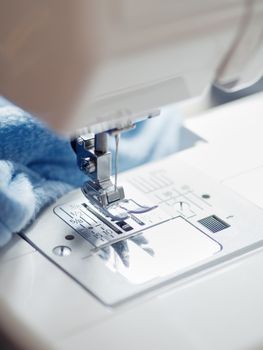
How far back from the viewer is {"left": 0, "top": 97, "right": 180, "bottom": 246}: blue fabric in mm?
874

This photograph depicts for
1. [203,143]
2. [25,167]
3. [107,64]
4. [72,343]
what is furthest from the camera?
[203,143]

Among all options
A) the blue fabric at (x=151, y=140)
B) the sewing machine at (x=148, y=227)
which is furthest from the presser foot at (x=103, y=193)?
the blue fabric at (x=151, y=140)

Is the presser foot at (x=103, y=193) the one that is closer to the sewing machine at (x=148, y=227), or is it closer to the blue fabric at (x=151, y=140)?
the sewing machine at (x=148, y=227)

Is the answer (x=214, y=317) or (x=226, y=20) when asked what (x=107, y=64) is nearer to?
(x=226, y=20)

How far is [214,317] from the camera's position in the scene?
79 cm

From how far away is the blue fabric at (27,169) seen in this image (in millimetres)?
873

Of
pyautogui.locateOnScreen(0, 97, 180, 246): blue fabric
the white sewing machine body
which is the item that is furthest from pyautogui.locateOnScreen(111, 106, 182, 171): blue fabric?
the white sewing machine body

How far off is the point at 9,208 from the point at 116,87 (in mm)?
253

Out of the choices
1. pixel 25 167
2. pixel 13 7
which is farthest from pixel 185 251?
pixel 13 7

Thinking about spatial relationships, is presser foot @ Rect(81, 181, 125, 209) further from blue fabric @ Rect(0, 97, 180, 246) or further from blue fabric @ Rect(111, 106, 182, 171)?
blue fabric @ Rect(111, 106, 182, 171)

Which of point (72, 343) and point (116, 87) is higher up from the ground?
point (116, 87)

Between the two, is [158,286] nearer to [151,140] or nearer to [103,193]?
[103,193]

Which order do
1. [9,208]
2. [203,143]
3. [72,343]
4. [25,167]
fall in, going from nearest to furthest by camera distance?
[72,343] → [9,208] → [25,167] → [203,143]

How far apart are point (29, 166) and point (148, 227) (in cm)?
18
